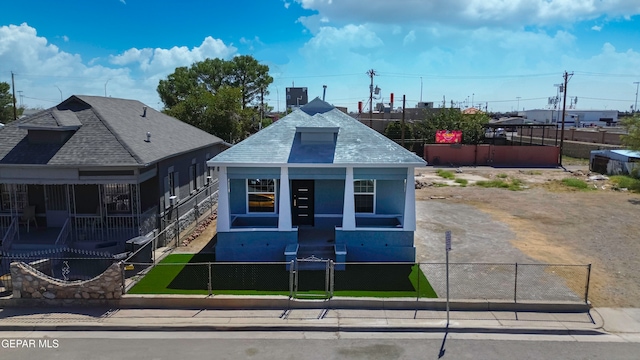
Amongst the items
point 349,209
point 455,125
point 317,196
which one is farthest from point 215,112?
point 455,125

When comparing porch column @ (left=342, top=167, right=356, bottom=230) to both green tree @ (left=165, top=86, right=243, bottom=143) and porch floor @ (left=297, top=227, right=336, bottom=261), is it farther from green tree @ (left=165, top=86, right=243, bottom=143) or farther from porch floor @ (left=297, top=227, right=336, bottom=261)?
green tree @ (left=165, top=86, right=243, bottom=143)

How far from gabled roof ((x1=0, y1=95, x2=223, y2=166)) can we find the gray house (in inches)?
1.3

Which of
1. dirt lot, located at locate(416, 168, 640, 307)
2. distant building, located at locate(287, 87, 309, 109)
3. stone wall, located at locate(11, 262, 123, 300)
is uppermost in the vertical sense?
distant building, located at locate(287, 87, 309, 109)

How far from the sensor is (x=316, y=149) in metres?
16.2

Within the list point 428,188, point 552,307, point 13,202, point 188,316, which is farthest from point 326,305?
point 428,188

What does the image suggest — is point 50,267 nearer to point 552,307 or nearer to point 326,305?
point 326,305

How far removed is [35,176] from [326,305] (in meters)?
11.0

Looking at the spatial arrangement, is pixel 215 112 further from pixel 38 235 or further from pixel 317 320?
pixel 317 320

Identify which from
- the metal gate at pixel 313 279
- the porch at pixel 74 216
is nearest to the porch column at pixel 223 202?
the porch at pixel 74 216

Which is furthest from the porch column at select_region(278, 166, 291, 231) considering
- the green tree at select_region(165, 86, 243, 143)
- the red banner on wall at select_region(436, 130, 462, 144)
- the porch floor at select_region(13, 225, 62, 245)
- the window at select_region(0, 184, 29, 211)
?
the red banner on wall at select_region(436, 130, 462, 144)

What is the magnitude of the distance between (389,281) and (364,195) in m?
4.40

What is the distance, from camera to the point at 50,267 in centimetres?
1333

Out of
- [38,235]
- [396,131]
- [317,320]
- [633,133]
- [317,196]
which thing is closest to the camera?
[317,320]

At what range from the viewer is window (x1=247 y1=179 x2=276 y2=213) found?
17.4 m
